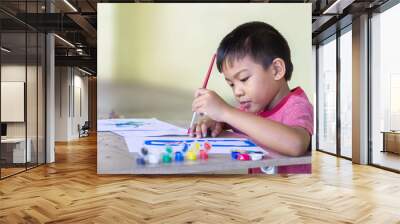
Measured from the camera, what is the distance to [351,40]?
7898 mm

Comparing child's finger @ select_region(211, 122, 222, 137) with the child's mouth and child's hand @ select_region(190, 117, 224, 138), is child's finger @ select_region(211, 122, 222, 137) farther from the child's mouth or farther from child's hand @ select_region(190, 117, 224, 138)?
the child's mouth

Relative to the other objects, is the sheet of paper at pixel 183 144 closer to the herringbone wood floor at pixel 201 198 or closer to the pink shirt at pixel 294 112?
the pink shirt at pixel 294 112

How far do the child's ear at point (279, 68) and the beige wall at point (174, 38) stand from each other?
394 millimetres

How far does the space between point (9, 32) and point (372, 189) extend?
5.57m

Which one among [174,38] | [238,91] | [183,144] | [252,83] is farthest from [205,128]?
[174,38]

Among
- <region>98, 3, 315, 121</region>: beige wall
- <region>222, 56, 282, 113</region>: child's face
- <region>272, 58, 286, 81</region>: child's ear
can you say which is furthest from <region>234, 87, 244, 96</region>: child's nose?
<region>98, 3, 315, 121</region>: beige wall

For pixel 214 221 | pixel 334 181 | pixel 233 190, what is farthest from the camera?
pixel 334 181

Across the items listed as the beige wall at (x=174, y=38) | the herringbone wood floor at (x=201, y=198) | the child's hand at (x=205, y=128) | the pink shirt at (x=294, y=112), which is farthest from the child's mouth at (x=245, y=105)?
the herringbone wood floor at (x=201, y=198)

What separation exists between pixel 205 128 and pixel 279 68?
842mm

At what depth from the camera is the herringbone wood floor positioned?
3.80 m

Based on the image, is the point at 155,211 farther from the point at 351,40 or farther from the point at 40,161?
the point at 351,40

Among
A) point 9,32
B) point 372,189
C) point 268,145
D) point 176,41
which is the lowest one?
point 372,189

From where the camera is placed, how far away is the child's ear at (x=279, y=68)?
3459 mm

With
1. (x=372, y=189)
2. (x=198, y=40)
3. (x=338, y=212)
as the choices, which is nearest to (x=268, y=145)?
(x=338, y=212)
